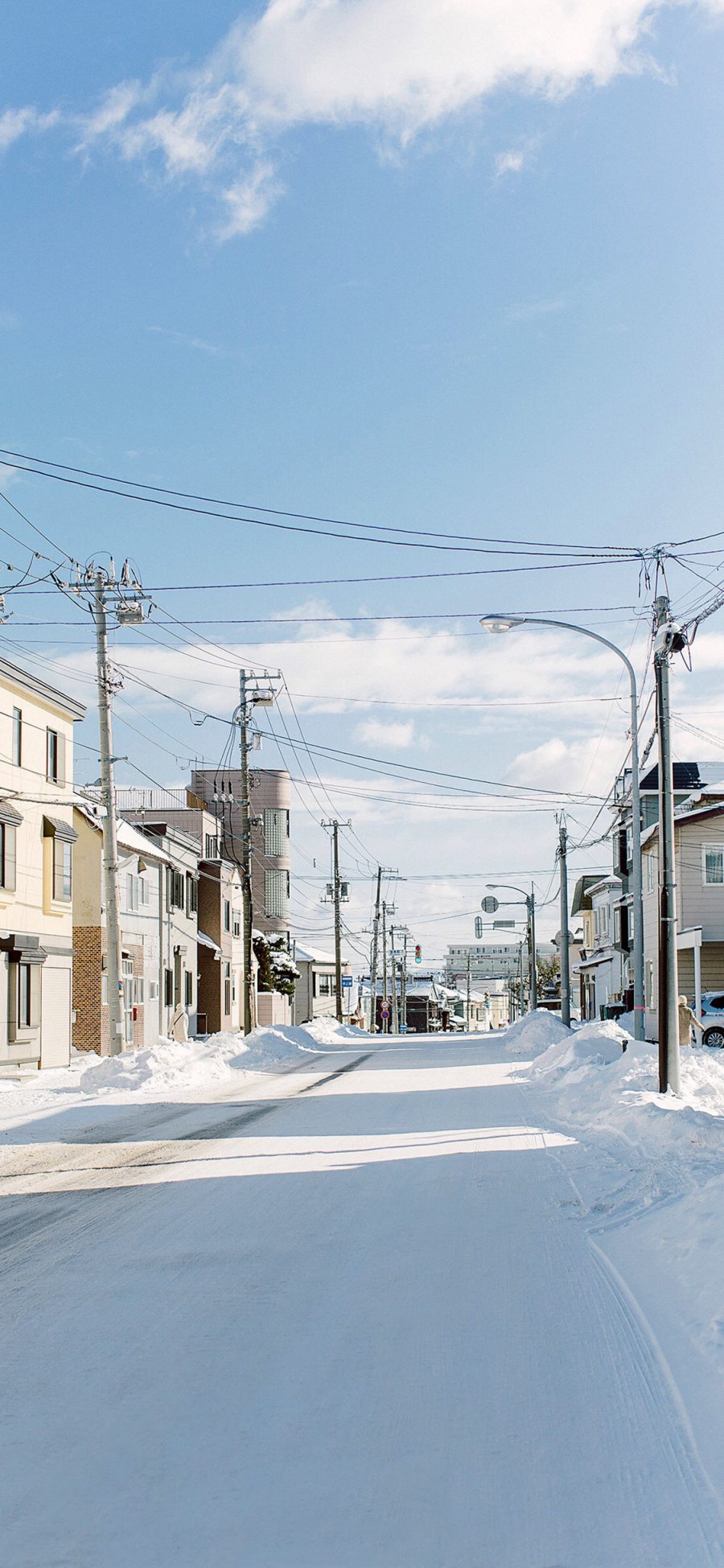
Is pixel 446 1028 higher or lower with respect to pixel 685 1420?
lower

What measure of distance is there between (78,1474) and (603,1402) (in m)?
2.24

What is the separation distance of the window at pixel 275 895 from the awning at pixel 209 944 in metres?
15.4

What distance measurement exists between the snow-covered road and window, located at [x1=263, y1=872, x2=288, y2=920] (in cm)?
6311

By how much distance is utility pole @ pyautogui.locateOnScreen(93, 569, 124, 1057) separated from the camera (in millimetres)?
26859

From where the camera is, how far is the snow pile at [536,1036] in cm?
4112

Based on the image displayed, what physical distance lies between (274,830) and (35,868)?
41581 mm

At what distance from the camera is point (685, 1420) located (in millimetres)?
5320

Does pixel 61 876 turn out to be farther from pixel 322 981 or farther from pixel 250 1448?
pixel 322 981

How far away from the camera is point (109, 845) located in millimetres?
27516

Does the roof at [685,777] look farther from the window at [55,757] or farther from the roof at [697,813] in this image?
the window at [55,757]

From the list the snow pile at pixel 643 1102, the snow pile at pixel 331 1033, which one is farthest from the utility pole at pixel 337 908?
the snow pile at pixel 643 1102

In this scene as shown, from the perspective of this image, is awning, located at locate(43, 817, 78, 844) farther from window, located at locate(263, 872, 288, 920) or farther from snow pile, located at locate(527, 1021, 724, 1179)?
window, located at locate(263, 872, 288, 920)

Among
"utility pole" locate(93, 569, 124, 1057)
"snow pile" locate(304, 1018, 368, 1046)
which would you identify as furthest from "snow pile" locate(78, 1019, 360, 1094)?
"snow pile" locate(304, 1018, 368, 1046)

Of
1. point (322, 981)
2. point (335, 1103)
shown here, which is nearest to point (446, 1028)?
point (322, 981)
